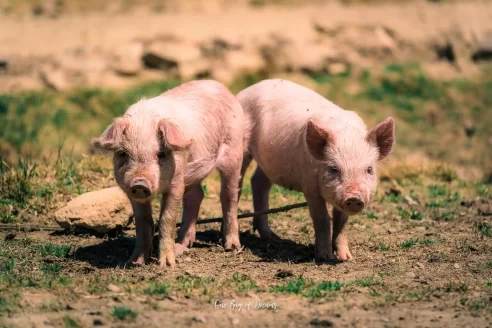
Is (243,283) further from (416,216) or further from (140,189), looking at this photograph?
(416,216)

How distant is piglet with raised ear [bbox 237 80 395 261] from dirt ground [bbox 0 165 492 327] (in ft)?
1.23

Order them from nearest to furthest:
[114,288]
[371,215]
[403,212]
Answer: [114,288] < [371,215] < [403,212]

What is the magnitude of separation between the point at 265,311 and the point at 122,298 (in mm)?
965

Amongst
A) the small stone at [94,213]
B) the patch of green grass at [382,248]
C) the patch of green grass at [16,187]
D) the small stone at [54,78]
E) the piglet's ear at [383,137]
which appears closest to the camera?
the piglet's ear at [383,137]

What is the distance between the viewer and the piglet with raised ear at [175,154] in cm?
691

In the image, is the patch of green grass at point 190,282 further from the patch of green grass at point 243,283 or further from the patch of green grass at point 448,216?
the patch of green grass at point 448,216

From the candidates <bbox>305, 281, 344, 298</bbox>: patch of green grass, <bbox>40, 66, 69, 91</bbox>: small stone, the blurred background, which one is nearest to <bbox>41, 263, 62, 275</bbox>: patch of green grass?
<bbox>305, 281, 344, 298</bbox>: patch of green grass

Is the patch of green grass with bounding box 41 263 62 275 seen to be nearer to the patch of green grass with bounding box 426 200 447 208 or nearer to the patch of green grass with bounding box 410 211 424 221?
the patch of green grass with bounding box 410 211 424 221

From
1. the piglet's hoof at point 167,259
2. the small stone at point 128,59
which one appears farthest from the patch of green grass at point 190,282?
the small stone at point 128,59

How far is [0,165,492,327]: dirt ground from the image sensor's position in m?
5.86

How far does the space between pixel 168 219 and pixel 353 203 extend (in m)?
A: 1.45

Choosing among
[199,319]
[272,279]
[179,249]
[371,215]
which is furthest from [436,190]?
[199,319]

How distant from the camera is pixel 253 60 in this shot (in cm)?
1758

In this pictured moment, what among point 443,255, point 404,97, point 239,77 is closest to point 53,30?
point 239,77
